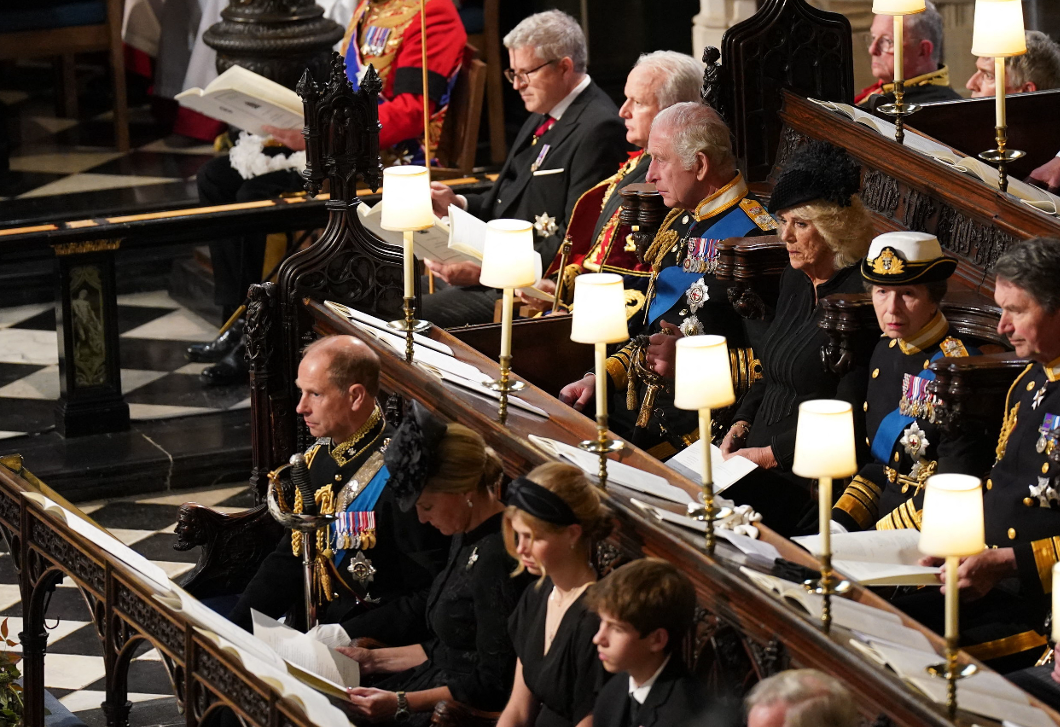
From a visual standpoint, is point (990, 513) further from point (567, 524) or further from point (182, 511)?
point (182, 511)

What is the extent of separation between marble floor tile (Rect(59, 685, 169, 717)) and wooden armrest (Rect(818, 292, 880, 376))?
217 cm

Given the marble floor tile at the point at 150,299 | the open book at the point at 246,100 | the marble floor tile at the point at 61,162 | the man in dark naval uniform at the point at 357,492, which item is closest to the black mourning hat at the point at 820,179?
the man in dark naval uniform at the point at 357,492

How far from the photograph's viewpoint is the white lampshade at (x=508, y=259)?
13.5 feet

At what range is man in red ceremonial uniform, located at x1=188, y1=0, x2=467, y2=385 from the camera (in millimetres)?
7605

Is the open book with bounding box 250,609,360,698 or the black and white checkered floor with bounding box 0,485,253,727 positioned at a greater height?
the open book with bounding box 250,609,360,698

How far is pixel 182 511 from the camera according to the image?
493 centimetres

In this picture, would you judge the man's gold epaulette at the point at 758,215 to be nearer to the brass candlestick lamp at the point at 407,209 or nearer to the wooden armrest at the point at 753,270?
the wooden armrest at the point at 753,270

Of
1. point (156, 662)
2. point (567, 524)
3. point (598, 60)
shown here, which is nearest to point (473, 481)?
point (567, 524)

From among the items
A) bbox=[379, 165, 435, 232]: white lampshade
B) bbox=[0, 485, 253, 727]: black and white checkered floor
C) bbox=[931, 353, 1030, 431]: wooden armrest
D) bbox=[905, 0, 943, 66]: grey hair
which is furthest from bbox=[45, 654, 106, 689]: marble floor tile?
bbox=[905, 0, 943, 66]: grey hair

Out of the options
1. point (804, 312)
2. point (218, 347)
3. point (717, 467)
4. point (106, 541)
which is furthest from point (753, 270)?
point (218, 347)

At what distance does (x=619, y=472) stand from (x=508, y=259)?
599 mm

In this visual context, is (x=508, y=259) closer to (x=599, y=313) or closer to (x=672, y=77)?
(x=599, y=313)

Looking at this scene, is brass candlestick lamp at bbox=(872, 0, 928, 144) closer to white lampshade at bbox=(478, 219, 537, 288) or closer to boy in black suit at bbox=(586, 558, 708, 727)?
white lampshade at bbox=(478, 219, 537, 288)

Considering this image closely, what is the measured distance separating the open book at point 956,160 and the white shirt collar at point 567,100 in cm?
117
